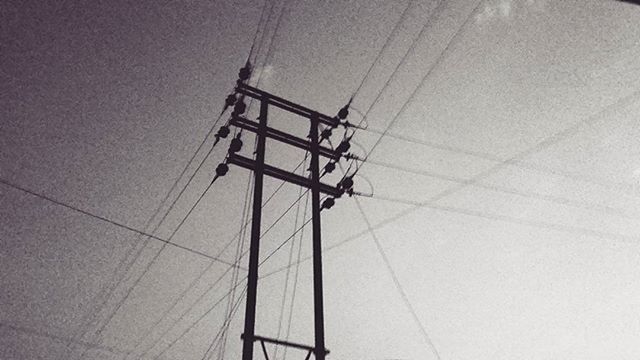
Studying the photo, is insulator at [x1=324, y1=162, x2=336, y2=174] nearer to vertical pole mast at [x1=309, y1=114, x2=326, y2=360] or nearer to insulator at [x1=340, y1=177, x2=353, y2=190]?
insulator at [x1=340, y1=177, x2=353, y2=190]

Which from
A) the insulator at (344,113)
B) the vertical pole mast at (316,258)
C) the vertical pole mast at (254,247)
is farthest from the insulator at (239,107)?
the insulator at (344,113)

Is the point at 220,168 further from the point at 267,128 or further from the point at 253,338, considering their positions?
the point at 253,338

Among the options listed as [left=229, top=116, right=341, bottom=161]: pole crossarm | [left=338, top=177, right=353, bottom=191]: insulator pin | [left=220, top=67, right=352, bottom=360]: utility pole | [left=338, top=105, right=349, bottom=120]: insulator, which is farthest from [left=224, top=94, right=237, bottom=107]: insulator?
[left=338, top=177, right=353, bottom=191]: insulator pin

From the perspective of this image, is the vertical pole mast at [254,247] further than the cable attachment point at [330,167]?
No

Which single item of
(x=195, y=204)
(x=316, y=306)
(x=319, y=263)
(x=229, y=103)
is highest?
(x=195, y=204)

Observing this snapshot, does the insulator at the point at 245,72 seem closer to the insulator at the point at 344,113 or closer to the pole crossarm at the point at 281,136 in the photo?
the pole crossarm at the point at 281,136

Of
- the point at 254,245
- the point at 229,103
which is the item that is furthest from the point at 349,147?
the point at 254,245

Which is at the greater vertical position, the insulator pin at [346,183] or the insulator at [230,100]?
the insulator at [230,100]

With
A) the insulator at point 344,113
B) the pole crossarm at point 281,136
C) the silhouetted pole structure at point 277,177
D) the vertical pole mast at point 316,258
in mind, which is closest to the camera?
the silhouetted pole structure at point 277,177

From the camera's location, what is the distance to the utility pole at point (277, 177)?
614 centimetres

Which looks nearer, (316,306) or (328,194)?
(316,306)

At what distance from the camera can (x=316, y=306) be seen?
662cm

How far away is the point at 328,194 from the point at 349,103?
2307 millimetres

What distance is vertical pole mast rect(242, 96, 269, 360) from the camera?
5.79m
